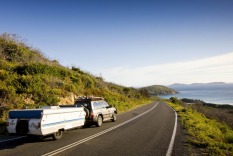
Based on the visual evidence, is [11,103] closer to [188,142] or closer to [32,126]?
[32,126]

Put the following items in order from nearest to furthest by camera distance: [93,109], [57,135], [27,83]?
[57,135] → [93,109] → [27,83]

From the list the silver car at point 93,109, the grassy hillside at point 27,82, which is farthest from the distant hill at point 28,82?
the silver car at point 93,109

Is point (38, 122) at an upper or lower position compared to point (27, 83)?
lower

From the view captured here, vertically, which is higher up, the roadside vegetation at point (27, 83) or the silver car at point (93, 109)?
the roadside vegetation at point (27, 83)

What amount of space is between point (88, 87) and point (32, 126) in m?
23.0

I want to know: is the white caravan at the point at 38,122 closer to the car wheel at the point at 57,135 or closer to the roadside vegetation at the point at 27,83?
the car wheel at the point at 57,135

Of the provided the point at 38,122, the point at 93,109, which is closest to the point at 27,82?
the point at 93,109

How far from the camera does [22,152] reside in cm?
840

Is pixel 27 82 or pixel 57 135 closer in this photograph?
pixel 57 135

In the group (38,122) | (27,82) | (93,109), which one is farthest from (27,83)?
(38,122)

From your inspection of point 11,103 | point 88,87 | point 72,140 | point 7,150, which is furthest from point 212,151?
point 88,87

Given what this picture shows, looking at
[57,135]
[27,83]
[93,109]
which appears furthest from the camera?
[27,83]

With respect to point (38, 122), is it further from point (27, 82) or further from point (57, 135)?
point (27, 82)

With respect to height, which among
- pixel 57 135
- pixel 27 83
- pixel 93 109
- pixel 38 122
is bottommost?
pixel 57 135
